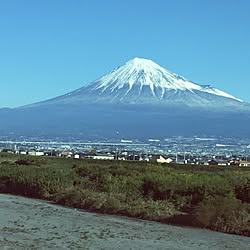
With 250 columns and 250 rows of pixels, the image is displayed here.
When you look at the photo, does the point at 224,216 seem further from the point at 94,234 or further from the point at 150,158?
the point at 150,158

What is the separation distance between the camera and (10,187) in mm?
30969

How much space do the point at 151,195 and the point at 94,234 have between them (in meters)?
8.70

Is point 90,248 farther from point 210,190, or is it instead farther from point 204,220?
point 210,190

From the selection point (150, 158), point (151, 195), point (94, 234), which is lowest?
point (94, 234)

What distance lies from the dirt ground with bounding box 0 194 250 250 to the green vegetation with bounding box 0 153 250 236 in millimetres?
795

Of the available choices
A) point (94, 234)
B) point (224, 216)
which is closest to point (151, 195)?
point (224, 216)

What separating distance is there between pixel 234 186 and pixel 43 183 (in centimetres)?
801

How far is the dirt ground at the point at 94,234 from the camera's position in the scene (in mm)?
15195

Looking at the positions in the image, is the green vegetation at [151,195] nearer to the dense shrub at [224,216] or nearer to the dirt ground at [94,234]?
the dense shrub at [224,216]

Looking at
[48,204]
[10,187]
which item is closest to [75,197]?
[48,204]

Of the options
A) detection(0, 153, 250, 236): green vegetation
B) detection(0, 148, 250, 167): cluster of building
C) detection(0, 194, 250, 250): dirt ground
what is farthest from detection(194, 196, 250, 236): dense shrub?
detection(0, 148, 250, 167): cluster of building

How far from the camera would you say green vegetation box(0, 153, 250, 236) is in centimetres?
1897

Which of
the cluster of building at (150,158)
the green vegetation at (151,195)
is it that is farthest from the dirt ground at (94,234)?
the cluster of building at (150,158)

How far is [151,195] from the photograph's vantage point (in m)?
25.5
